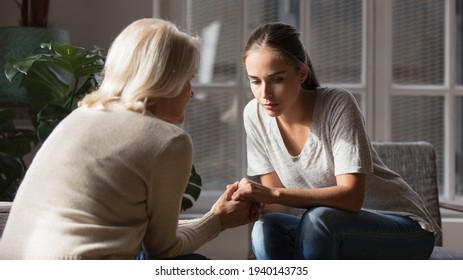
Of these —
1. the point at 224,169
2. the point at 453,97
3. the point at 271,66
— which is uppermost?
the point at 271,66

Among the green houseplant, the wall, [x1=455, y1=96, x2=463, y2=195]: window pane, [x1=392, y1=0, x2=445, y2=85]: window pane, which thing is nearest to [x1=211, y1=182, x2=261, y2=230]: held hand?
the green houseplant

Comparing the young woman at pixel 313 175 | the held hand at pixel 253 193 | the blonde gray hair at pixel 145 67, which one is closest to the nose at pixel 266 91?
the young woman at pixel 313 175

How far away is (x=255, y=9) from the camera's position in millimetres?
4008

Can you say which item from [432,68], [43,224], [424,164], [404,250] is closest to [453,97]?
[432,68]

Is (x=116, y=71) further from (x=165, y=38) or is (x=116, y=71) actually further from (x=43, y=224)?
(x=43, y=224)

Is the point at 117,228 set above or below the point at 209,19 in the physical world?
below

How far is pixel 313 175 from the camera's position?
248 cm

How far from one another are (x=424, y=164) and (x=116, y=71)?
1.58 m

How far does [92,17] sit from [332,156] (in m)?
1.84

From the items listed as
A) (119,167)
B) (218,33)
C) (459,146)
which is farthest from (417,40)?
(119,167)

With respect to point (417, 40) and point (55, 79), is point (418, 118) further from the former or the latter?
point (55, 79)

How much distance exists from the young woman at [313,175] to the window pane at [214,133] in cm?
142

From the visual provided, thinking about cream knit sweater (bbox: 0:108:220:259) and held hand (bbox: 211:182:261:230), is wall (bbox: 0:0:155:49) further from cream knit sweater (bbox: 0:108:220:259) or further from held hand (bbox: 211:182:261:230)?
cream knit sweater (bbox: 0:108:220:259)
